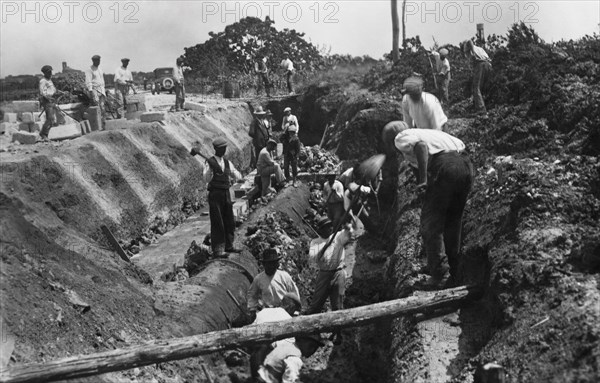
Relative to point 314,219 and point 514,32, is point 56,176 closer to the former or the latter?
point 314,219

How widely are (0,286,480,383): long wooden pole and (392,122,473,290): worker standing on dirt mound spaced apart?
2.15 feet

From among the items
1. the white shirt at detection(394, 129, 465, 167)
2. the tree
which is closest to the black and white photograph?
the white shirt at detection(394, 129, 465, 167)

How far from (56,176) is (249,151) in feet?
36.0

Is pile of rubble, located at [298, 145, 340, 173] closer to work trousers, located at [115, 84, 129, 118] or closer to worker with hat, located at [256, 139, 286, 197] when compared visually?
worker with hat, located at [256, 139, 286, 197]

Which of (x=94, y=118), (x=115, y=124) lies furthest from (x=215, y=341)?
(x=94, y=118)

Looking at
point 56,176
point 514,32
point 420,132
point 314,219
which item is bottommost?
point 314,219

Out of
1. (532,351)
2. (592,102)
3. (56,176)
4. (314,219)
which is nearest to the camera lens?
(532,351)

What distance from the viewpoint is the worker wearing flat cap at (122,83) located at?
62.7 ft

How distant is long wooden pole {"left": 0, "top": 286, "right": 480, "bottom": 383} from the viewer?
5.23 meters

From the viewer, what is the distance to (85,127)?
1673 cm

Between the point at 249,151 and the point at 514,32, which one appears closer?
the point at 514,32

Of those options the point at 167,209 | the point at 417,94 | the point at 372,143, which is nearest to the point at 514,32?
the point at 372,143

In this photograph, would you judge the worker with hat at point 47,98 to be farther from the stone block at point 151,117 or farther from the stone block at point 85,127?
the stone block at point 151,117

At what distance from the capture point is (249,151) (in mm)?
22812
